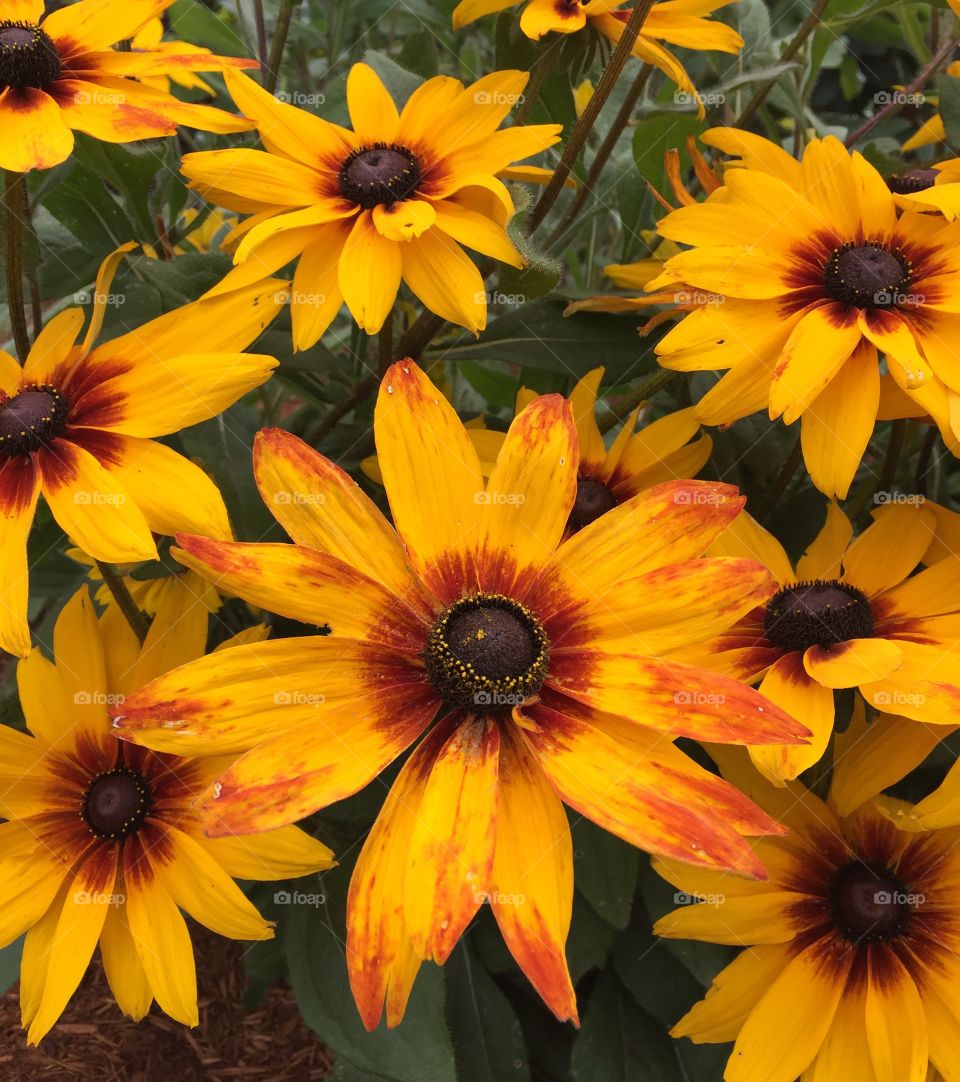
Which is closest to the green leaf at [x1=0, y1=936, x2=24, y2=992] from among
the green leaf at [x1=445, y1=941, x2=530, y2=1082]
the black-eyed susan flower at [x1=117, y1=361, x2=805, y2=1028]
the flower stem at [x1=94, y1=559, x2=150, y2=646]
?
the flower stem at [x1=94, y1=559, x2=150, y2=646]

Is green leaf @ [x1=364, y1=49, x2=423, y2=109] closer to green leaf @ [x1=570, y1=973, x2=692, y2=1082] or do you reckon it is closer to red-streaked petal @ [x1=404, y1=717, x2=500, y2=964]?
red-streaked petal @ [x1=404, y1=717, x2=500, y2=964]

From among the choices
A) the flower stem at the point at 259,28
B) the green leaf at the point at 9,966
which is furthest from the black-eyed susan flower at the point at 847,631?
the flower stem at the point at 259,28

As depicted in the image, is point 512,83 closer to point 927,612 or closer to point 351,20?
point 927,612

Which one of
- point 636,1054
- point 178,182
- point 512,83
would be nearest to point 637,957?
point 636,1054

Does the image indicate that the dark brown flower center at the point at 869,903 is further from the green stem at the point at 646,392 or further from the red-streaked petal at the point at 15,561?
the red-streaked petal at the point at 15,561

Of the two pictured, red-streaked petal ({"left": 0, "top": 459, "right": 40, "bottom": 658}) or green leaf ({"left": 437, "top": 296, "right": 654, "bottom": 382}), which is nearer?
red-streaked petal ({"left": 0, "top": 459, "right": 40, "bottom": 658})
